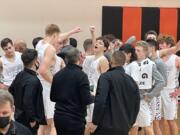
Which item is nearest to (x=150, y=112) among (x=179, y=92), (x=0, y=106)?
(x=179, y=92)

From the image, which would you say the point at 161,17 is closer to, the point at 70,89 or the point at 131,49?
the point at 131,49

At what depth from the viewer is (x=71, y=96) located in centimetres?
438

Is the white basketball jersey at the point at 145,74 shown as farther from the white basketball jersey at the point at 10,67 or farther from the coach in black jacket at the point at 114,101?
the white basketball jersey at the point at 10,67

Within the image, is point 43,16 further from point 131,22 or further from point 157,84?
point 157,84

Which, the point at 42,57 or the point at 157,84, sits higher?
the point at 42,57

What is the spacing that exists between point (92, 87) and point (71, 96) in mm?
1273

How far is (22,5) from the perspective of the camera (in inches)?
389

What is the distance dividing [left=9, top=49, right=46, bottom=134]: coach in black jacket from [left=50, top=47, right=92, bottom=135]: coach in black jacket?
23cm

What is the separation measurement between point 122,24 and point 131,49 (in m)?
5.21

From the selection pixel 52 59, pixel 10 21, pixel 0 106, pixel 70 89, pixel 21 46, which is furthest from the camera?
pixel 10 21

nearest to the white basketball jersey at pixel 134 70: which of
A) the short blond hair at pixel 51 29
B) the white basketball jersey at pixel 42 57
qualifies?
the white basketball jersey at pixel 42 57

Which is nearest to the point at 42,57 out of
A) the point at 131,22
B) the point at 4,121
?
the point at 4,121

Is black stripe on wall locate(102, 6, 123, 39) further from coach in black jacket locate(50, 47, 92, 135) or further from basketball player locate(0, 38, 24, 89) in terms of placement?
coach in black jacket locate(50, 47, 92, 135)

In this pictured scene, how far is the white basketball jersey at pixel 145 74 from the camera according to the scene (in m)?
5.28
